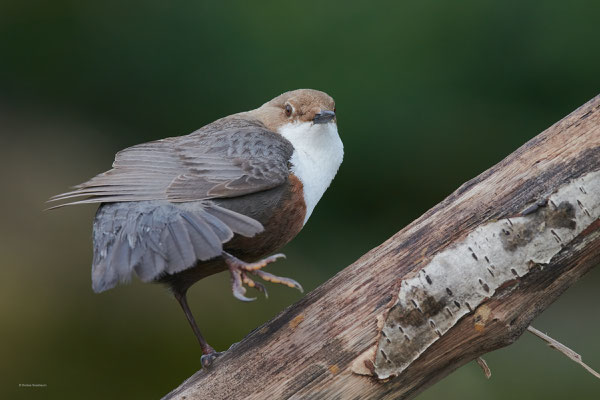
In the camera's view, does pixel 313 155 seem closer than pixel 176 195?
No

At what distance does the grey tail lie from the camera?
274cm

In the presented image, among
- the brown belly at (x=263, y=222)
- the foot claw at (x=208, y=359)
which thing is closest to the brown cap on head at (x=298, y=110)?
the brown belly at (x=263, y=222)

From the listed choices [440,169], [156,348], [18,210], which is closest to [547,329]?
[440,169]

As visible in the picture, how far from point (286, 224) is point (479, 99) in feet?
7.43

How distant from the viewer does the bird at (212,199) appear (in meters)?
2.81

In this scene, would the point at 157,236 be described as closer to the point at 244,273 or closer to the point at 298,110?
the point at 244,273

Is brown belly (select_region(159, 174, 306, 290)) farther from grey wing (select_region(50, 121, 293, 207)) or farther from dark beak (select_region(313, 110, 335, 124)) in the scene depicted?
dark beak (select_region(313, 110, 335, 124))

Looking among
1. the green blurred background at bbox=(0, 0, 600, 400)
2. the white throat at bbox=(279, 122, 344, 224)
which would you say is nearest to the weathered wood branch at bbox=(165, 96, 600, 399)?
the white throat at bbox=(279, 122, 344, 224)

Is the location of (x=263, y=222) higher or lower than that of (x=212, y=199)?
lower

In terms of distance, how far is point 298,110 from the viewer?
3.63 metres

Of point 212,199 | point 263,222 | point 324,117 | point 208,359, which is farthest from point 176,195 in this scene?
point 324,117

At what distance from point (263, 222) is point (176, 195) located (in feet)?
1.22

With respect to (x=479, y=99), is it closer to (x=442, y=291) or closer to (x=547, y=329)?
(x=547, y=329)

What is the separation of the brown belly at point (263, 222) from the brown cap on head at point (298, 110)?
43 centimetres
